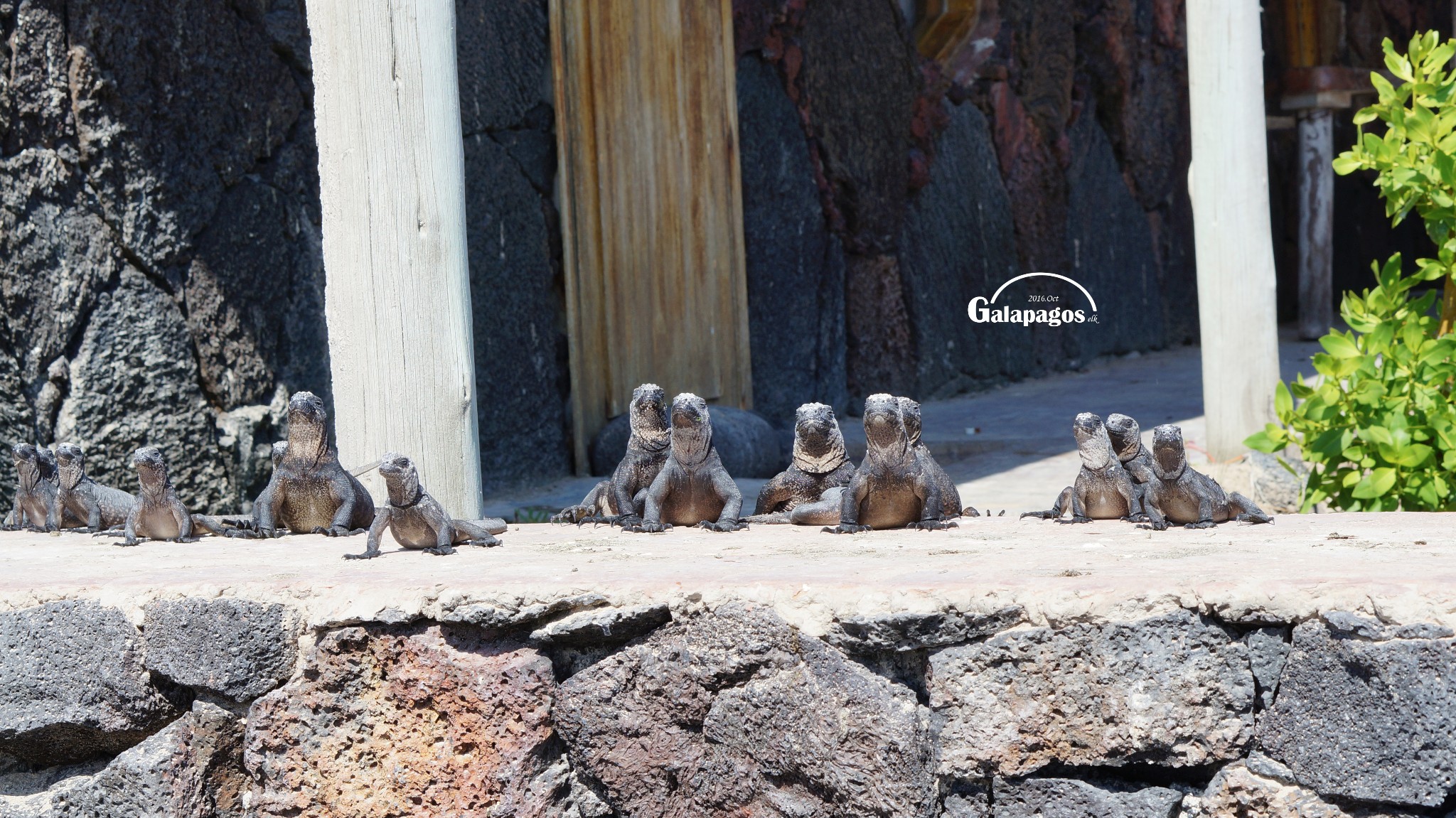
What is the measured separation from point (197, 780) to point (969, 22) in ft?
25.3

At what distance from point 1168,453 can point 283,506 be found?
6.95ft

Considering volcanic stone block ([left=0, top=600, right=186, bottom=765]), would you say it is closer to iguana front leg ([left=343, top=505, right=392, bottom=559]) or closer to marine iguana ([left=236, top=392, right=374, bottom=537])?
iguana front leg ([left=343, top=505, right=392, bottom=559])

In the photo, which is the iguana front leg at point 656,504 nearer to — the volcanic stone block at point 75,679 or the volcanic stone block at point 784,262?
the volcanic stone block at point 75,679

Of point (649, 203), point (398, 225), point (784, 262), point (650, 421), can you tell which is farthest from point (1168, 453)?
point (784, 262)

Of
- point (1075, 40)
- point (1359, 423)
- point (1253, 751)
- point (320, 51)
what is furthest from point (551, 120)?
point (1075, 40)

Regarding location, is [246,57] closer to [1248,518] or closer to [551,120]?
[551,120]

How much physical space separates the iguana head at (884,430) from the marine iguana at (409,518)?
0.97 metres

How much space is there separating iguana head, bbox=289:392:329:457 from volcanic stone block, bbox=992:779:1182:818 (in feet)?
6.18

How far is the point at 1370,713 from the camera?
8.06ft

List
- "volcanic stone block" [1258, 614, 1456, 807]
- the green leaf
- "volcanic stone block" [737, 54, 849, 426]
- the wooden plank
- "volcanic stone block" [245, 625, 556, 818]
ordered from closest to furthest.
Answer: "volcanic stone block" [1258, 614, 1456, 807], "volcanic stone block" [245, 625, 556, 818], the green leaf, the wooden plank, "volcanic stone block" [737, 54, 849, 426]

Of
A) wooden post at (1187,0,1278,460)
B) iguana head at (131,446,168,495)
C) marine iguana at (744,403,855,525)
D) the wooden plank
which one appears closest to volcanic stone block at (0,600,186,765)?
iguana head at (131,446,168,495)

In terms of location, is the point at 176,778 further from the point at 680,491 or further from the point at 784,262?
the point at 784,262

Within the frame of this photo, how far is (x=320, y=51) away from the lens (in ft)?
12.5

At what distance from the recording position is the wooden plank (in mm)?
6422
